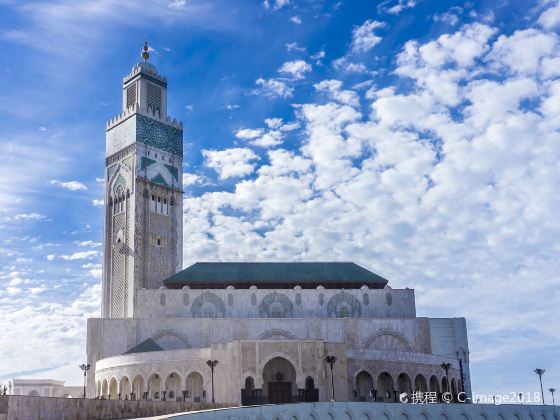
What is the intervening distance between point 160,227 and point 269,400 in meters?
26.7

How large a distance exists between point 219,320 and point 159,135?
76.8 ft

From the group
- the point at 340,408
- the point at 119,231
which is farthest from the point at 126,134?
the point at 340,408

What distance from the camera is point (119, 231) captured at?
6694 cm

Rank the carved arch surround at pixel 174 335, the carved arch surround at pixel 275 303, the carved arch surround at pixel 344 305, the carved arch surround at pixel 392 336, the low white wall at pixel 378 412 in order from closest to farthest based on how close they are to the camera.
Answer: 1. the low white wall at pixel 378 412
2. the carved arch surround at pixel 174 335
3. the carved arch surround at pixel 392 336
4. the carved arch surround at pixel 275 303
5. the carved arch surround at pixel 344 305

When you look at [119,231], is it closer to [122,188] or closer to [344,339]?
[122,188]

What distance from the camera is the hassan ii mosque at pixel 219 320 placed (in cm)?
4631

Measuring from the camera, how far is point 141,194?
219ft

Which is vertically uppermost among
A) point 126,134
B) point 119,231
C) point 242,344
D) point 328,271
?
point 126,134

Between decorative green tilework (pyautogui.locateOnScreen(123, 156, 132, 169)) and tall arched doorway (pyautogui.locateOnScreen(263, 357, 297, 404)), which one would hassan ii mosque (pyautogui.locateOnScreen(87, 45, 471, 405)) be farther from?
decorative green tilework (pyautogui.locateOnScreen(123, 156, 132, 169))

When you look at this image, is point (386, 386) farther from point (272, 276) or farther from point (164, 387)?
point (164, 387)

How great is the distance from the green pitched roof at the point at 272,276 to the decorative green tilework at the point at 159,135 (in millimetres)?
14533

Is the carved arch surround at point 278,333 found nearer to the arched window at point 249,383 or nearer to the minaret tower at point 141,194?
the arched window at point 249,383

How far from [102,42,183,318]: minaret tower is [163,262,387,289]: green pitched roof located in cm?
595

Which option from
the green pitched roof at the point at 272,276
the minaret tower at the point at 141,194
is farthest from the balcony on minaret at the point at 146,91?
the green pitched roof at the point at 272,276
